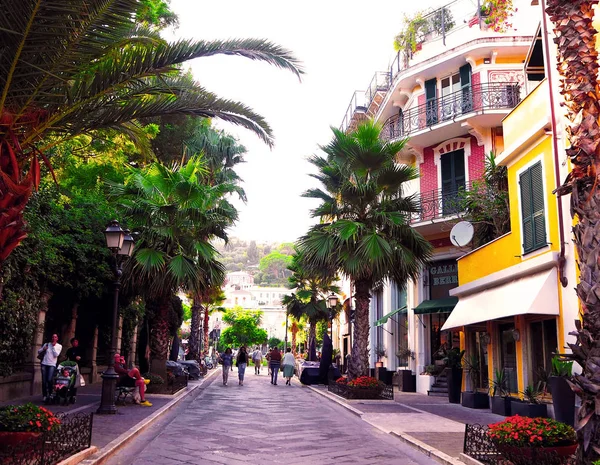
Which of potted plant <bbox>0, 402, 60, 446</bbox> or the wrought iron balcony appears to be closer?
potted plant <bbox>0, 402, 60, 446</bbox>

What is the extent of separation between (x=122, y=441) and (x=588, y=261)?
6.94 metres

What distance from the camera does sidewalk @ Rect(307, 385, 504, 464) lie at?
920 centimetres

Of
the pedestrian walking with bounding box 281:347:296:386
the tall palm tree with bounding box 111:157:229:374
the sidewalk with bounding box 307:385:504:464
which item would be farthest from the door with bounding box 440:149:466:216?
the pedestrian walking with bounding box 281:347:296:386

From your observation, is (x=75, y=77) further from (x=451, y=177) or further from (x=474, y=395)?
(x=451, y=177)

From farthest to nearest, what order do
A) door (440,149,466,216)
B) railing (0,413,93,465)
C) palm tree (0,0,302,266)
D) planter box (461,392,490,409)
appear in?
door (440,149,466,216), planter box (461,392,490,409), palm tree (0,0,302,266), railing (0,413,93,465)

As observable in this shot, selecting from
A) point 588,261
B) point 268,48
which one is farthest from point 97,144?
point 588,261

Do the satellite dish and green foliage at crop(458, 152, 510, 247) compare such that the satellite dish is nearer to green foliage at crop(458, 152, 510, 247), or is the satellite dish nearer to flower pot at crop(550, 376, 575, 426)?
green foliage at crop(458, 152, 510, 247)

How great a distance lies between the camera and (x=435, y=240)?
24047 mm

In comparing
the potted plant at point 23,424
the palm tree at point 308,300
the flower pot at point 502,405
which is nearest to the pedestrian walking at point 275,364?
the palm tree at point 308,300

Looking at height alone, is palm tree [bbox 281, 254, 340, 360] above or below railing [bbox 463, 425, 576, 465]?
above

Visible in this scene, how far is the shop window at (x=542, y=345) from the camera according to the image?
13.3 metres

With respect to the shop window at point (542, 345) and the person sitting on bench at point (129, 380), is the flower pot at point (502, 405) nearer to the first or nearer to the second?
the shop window at point (542, 345)

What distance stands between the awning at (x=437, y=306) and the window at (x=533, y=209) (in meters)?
7.75

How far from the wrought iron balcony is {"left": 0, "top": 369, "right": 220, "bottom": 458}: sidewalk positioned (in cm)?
1127
